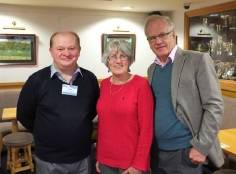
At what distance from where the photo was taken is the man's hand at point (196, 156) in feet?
5.15

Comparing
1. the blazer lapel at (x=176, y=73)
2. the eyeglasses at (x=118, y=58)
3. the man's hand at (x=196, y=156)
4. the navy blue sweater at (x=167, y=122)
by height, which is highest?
the eyeglasses at (x=118, y=58)

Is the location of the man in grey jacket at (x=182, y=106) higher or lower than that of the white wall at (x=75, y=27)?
lower

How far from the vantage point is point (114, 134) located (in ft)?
5.55

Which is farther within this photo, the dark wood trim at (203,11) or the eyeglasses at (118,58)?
the dark wood trim at (203,11)

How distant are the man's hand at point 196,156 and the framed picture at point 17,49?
13.4ft

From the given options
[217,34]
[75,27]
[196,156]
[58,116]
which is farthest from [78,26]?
[196,156]

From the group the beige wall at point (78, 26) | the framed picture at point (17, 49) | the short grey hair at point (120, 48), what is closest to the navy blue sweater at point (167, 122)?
the short grey hair at point (120, 48)

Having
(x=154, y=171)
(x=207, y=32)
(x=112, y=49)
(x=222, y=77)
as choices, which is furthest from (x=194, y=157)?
(x=207, y=32)

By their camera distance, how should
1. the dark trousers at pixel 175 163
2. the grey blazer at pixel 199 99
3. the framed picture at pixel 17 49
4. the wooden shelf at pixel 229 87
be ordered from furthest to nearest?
1. the framed picture at pixel 17 49
2. the wooden shelf at pixel 229 87
3. the dark trousers at pixel 175 163
4. the grey blazer at pixel 199 99

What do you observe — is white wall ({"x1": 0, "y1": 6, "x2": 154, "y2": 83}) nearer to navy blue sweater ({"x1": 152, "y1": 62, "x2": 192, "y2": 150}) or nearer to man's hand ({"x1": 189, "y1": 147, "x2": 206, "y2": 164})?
navy blue sweater ({"x1": 152, "y1": 62, "x2": 192, "y2": 150})

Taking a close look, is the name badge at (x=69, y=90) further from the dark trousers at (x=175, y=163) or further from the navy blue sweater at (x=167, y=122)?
the dark trousers at (x=175, y=163)

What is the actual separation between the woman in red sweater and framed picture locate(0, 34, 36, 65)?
143 inches

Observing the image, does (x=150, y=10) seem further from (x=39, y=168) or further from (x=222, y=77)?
(x=39, y=168)

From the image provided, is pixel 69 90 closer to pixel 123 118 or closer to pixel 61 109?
pixel 61 109
